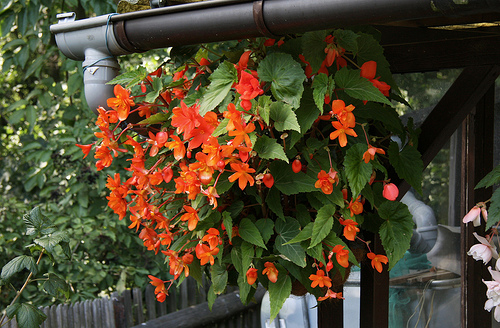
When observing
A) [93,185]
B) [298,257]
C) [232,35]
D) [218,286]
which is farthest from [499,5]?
[93,185]

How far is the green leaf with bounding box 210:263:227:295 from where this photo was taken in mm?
1292

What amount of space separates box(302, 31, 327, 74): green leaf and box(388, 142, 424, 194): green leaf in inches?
11.8

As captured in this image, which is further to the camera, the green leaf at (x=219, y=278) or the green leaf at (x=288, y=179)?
the green leaf at (x=219, y=278)

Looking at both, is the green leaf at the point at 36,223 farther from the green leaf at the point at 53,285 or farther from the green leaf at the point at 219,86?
the green leaf at the point at 219,86

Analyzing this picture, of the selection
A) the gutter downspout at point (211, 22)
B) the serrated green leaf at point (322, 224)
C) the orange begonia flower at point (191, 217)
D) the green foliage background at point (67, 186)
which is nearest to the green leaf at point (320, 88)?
the gutter downspout at point (211, 22)

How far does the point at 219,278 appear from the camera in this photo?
1296mm

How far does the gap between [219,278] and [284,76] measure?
1.80 feet

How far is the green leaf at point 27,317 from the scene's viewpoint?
5.62 ft

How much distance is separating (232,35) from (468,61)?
81cm

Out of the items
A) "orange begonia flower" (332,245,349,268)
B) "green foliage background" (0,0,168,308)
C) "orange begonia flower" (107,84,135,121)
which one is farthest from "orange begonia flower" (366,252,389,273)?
"green foliage background" (0,0,168,308)

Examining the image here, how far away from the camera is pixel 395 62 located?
1.62 m

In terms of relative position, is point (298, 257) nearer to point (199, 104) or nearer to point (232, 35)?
point (199, 104)

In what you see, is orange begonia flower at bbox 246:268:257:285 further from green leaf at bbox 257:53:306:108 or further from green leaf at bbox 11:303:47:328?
green leaf at bbox 11:303:47:328

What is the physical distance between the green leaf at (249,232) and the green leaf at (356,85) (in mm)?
383
